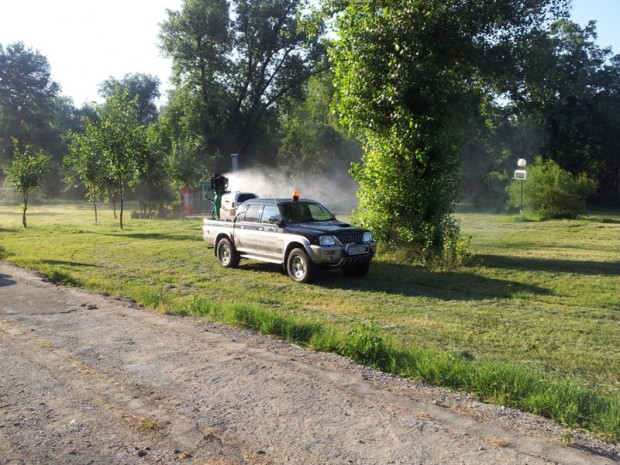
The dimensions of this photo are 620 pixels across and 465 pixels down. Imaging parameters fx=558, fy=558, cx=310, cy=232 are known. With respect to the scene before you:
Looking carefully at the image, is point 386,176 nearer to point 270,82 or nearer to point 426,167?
point 426,167

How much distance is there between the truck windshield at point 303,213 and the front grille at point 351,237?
114 cm

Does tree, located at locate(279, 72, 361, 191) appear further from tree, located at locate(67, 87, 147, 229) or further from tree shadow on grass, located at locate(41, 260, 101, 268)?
tree shadow on grass, located at locate(41, 260, 101, 268)

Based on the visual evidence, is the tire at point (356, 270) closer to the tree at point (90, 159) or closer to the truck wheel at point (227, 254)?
the truck wheel at point (227, 254)

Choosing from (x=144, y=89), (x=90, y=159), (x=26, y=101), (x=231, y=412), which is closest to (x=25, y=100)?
(x=26, y=101)

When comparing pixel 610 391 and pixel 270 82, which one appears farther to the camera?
pixel 270 82

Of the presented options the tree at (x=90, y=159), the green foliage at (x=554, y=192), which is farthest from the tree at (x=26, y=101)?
the green foliage at (x=554, y=192)

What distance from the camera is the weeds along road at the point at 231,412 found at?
12.2 ft

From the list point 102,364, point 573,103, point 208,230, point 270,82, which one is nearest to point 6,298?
point 102,364

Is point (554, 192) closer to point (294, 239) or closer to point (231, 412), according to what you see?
point (294, 239)

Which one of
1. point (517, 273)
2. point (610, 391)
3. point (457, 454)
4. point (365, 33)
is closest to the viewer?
point (457, 454)

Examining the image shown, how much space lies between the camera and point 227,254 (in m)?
13.6

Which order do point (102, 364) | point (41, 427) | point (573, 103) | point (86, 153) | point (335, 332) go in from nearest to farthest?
point (41, 427), point (102, 364), point (335, 332), point (86, 153), point (573, 103)

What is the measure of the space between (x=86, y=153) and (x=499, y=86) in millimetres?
18079

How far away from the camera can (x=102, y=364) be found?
5602 millimetres
